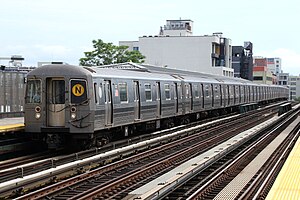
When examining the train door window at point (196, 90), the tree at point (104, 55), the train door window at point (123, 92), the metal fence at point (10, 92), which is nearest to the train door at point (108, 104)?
the train door window at point (123, 92)

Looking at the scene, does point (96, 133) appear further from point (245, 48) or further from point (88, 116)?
point (245, 48)

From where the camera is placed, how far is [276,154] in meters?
18.8

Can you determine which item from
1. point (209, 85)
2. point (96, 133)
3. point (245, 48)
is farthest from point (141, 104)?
point (245, 48)

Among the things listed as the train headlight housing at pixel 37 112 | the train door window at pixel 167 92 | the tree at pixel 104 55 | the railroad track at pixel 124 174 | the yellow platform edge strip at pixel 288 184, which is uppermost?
the tree at pixel 104 55

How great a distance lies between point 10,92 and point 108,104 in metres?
5.25

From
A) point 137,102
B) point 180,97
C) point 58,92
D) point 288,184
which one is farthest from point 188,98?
point 288,184

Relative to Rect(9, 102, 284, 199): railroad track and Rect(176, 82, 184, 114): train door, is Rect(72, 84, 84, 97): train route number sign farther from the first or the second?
Rect(176, 82, 184, 114): train door

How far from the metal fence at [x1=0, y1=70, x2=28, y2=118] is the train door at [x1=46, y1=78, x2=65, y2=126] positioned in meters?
4.14

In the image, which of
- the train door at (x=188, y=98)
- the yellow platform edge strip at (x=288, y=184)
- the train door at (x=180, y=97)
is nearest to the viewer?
the yellow platform edge strip at (x=288, y=184)

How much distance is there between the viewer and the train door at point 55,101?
1622 centimetres

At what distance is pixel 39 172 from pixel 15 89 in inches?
387

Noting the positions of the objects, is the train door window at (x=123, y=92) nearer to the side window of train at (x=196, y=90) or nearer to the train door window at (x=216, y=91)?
the side window of train at (x=196, y=90)

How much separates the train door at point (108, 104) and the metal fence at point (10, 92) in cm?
444

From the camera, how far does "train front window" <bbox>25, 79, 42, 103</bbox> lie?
Result: 16406mm
